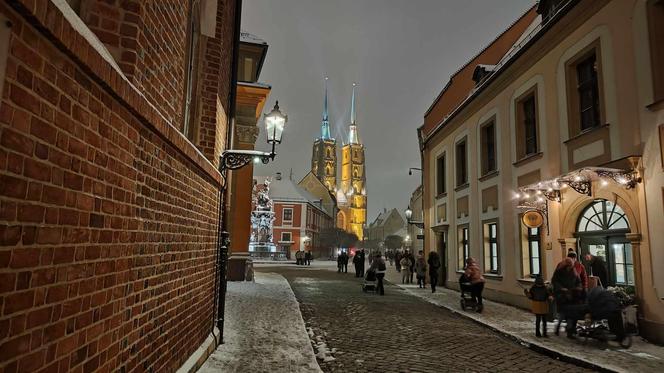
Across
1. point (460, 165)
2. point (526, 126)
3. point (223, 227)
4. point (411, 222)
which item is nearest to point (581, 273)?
point (526, 126)

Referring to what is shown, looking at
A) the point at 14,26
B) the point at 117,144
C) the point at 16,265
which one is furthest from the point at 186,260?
the point at 14,26

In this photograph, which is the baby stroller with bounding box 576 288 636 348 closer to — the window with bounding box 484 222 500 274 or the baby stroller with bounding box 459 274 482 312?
the baby stroller with bounding box 459 274 482 312

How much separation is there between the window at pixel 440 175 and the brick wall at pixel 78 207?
705 inches

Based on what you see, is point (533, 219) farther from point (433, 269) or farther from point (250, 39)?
point (250, 39)

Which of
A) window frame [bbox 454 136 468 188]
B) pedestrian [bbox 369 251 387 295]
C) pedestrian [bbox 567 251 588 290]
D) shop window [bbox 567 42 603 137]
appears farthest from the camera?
window frame [bbox 454 136 468 188]

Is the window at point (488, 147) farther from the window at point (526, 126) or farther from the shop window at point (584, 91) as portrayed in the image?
the shop window at point (584, 91)

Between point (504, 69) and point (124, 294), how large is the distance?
540 inches

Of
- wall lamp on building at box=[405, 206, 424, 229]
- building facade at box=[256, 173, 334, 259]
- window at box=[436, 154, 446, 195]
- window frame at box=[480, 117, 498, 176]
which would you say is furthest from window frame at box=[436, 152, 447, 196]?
building facade at box=[256, 173, 334, 259]

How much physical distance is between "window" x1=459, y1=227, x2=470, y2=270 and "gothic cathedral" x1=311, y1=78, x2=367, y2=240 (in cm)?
9167

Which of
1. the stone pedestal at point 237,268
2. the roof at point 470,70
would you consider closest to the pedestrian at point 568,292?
the roof at point 470,70

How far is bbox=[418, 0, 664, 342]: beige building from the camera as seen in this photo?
850cm

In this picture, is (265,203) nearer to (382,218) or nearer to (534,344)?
(534,344)

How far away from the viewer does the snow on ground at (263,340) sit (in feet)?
20.2

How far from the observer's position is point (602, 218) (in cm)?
1015
